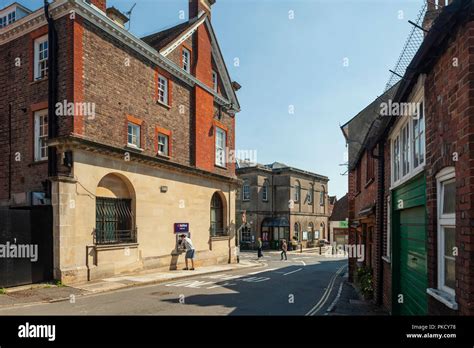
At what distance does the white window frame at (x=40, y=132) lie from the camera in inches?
608

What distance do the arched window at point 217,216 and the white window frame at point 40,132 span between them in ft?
39.0

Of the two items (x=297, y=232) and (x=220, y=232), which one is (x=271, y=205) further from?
(x=220, y=232)

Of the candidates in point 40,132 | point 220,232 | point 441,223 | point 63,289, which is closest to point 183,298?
point 63,289

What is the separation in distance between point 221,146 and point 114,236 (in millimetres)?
12206

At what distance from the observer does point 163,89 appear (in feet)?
67.9

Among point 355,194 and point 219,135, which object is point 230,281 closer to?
point 355,194

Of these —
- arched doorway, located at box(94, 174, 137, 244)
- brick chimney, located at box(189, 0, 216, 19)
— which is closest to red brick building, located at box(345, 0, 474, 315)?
arched doorway, located at box(94, 174, 137, 244)

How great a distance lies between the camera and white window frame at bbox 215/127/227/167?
84.9ft

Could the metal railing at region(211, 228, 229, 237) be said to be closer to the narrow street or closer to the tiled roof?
the narrow street

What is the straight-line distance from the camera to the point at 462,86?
414 cm

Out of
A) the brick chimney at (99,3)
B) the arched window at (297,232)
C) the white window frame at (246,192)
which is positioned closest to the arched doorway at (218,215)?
the brick chimney at (99,3)
